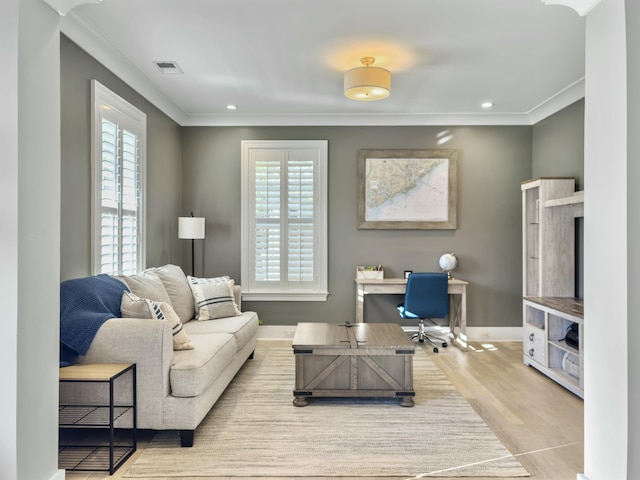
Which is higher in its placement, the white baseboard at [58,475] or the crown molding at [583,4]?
the crown molding at [583,4]

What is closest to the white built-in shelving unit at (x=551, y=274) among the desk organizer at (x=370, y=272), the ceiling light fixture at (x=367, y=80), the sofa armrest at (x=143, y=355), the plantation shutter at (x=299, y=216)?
the desk organizer at (x=370, y=272)

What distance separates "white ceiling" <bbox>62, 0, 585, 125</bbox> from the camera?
112 inches

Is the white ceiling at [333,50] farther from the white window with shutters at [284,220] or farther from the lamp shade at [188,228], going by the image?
the lamp shade at [188,228]

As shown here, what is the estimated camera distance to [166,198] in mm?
4887

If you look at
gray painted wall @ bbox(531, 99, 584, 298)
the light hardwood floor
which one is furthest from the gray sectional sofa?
gray painted wall @ bbox(531, 99, 584, 298)

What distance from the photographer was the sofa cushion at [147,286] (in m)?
3.40

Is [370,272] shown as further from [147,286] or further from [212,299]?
[147,286]

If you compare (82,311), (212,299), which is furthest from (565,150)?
(82,311)

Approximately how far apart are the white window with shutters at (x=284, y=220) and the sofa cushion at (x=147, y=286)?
1.62 m

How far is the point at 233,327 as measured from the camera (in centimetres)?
380

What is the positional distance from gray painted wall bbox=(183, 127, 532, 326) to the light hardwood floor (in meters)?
1.01
